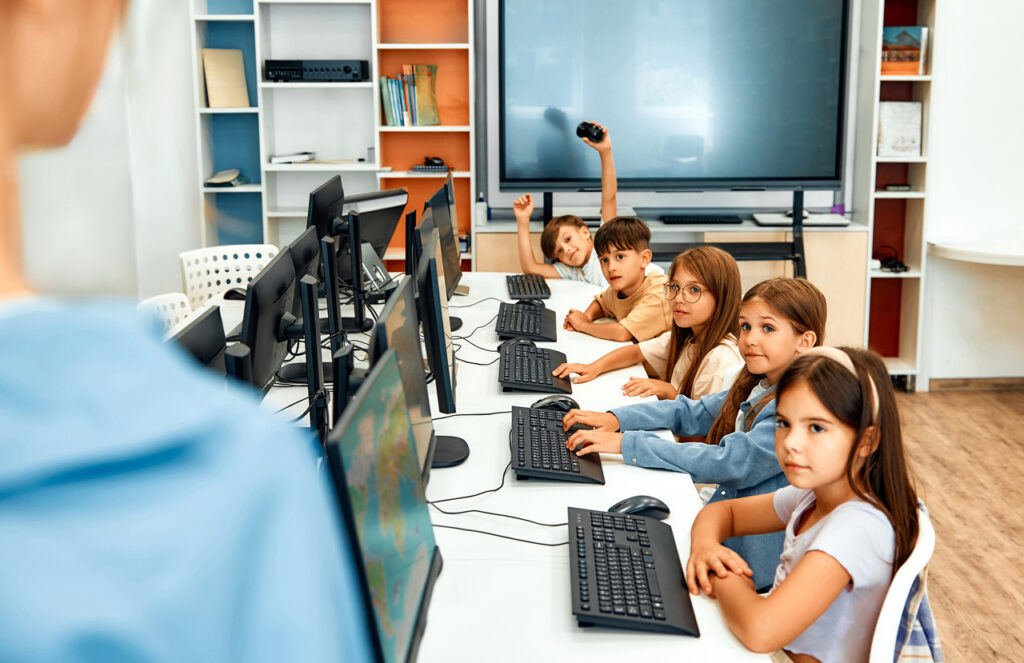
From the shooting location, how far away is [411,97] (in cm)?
472

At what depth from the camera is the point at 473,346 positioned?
2.87m

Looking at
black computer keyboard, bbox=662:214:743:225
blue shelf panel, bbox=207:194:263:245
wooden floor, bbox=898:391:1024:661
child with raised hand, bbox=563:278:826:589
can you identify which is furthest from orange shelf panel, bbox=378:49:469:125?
child with raised hand, bbox=563:278:826:589

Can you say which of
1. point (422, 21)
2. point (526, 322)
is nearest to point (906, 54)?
point (422, 21)

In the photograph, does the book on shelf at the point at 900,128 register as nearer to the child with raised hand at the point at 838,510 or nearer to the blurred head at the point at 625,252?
the blurred head at the point at 625,252

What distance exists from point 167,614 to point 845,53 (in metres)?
5.11

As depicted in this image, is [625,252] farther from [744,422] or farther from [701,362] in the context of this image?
[744,422]

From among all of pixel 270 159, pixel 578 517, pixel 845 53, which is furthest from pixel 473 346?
pixel 845 53

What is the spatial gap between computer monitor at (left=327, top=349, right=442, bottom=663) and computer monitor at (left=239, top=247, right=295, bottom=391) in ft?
1.66

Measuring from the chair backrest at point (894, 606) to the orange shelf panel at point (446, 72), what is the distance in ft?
13.3

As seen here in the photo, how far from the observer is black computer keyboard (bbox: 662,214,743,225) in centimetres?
477

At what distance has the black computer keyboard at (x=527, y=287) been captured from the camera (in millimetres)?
3602

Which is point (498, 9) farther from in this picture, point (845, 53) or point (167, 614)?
point (167, 614)

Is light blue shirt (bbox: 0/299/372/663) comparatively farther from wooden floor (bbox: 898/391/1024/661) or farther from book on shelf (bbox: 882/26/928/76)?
book on shelf (bbox: 882/26/928/76)

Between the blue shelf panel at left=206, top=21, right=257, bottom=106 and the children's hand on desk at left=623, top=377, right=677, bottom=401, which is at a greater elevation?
the blue shelf panel at left=206, top=21, right=257, bottom=106
